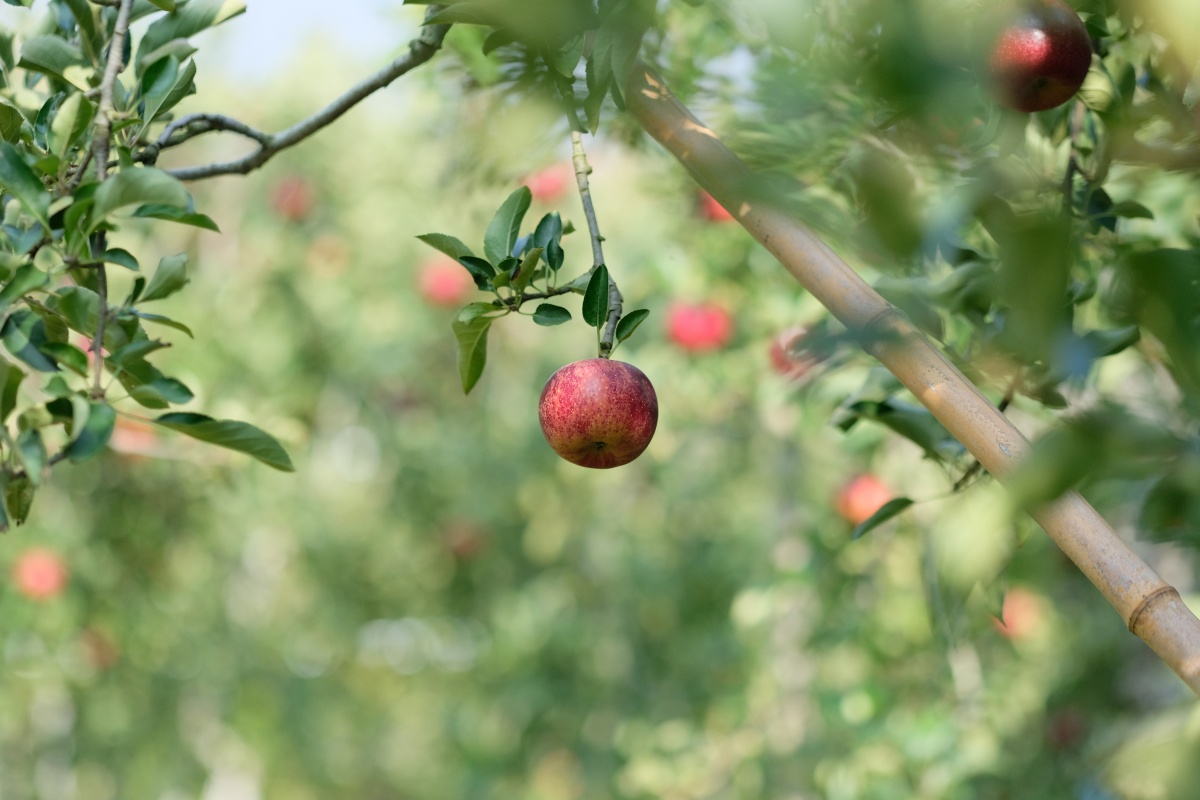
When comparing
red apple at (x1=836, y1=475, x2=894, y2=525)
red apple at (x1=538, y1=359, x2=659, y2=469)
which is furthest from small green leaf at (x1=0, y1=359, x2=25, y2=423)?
red apple at (x1=836, y1=475, x2=894, y2=525)

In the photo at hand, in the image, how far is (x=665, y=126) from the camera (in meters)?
0.63

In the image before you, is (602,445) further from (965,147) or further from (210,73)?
(210,73)

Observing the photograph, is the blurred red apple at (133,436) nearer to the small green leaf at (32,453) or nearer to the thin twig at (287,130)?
the thin twig at (287,130)

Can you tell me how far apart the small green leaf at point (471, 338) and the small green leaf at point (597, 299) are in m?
0.06

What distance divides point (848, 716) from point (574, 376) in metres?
1.63

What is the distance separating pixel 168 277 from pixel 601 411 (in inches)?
11.0

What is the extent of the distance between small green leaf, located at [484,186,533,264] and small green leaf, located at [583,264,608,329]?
0.07 m

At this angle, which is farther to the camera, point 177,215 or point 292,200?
point 292,200

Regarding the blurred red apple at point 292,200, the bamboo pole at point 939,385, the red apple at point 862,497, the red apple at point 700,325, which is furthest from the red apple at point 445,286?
the bamboo pole at point 939,385

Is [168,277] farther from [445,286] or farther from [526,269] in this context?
[445,286]

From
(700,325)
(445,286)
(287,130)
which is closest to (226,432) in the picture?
(287,130)

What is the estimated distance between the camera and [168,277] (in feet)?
2.13

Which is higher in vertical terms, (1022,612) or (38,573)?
(1022,612)

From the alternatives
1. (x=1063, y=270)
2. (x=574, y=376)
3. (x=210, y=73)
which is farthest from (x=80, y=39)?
(x=210, y=73)
